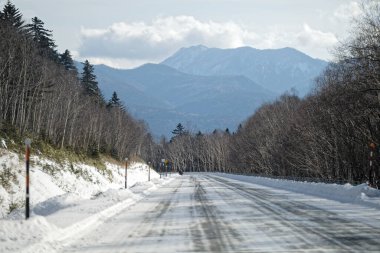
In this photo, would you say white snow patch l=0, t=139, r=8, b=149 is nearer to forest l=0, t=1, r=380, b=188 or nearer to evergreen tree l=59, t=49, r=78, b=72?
forest l=0, t=1, r=380, b=188

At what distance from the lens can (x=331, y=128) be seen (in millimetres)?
50531

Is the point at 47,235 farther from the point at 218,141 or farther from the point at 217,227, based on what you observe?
the point at 218,141

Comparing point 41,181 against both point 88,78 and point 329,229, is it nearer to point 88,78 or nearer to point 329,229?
point 329,229

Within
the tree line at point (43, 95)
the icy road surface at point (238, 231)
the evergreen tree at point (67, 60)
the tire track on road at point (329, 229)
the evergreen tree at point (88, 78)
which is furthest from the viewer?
the evergreen tree at point (88, 78)

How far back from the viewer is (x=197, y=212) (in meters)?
17.9

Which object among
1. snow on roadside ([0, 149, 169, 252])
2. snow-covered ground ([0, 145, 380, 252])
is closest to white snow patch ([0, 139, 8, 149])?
snow-covered ground ([0, 145, 380, 252])

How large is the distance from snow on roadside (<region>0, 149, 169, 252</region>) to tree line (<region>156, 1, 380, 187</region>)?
1504 cm

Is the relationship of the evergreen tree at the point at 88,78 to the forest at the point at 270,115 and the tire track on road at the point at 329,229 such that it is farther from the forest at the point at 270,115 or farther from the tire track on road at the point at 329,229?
the tire track on road at the point at 329,229

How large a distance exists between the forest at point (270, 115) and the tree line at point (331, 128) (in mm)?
86

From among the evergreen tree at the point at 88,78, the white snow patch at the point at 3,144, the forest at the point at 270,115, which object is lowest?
the white snow patch at the point at 3,144

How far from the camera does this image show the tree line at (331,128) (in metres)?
30.9

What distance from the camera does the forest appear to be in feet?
105

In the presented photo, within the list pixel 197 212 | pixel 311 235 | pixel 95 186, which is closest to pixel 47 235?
pixel 311 235

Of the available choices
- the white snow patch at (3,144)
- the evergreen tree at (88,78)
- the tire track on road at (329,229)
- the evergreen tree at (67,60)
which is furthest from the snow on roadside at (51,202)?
the evergreen tree at (88,78)
